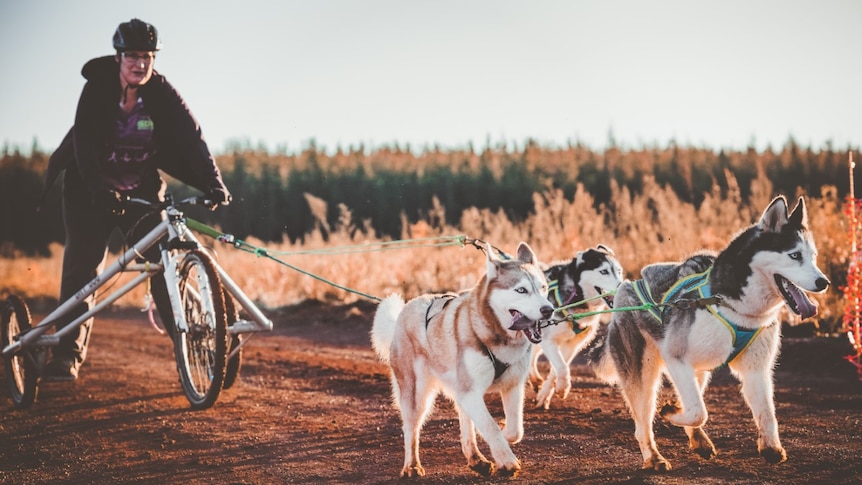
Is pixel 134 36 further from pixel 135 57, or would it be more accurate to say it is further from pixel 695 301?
pixel 695 301

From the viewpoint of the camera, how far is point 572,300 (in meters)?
8.63

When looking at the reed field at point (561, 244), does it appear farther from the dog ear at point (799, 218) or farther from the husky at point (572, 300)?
the dog ear at point (799, 218)

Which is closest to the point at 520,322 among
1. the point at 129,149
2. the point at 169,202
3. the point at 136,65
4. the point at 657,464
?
the point at 657,464

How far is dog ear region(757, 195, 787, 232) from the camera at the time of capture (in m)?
5.21

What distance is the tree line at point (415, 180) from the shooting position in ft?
83.8

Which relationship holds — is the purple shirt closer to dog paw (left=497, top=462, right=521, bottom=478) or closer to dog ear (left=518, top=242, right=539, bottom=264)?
dog ear (left=518, top=242, right=539, bottom=264)

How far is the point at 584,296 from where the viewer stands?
867 centimetres

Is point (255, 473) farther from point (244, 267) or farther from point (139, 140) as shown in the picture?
point (244, 267)

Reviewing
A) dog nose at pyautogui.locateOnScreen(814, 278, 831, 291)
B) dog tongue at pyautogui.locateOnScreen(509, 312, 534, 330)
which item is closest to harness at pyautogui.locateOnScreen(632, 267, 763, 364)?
dog nose at pyautogui.locateOnScreen(814, 278, 831, 291)

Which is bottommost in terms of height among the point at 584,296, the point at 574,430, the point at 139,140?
the point at 574,430

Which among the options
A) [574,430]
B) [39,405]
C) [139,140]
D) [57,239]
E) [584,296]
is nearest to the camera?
[574,430]

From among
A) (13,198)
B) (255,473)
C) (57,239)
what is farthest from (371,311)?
(13,198)

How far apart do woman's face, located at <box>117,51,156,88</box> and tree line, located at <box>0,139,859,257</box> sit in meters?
12.8

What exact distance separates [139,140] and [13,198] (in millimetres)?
33609
